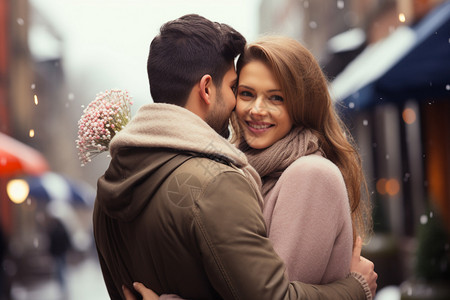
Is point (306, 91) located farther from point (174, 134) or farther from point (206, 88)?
point (174, 134)

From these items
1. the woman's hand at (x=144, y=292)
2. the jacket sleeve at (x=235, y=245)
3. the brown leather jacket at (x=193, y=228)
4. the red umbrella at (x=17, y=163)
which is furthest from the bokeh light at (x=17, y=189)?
the jacket sleeve at (x=235, y=245)

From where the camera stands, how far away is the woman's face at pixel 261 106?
2.47m

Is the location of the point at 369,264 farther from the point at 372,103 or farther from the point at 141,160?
the point at 372,103

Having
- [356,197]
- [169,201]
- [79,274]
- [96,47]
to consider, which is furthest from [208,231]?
[96,47]

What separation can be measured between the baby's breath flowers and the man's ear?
0.50 m

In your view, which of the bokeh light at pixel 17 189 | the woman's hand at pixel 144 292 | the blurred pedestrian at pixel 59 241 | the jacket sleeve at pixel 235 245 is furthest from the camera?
the bokeh light at pixel 17 189

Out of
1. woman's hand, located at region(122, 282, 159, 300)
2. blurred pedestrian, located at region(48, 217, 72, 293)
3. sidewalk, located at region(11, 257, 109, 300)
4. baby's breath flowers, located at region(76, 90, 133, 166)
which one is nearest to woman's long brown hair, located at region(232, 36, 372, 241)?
baby's breath flowers, located at region(76, 90, 133, 166)

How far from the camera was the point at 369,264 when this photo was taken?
2.39 m

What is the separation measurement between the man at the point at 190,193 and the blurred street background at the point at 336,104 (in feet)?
1.28

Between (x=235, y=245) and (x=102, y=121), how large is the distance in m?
0.90

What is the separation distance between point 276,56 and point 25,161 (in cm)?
790

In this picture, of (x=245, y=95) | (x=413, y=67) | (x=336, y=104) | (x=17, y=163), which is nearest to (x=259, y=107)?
(x=245, y=95)

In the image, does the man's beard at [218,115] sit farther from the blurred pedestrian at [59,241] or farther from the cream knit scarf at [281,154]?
the blurred pedestrian at [59,241]

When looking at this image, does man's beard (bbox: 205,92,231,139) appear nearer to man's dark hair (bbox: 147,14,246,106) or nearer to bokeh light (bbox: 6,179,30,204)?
man's dark hair (bbox: 147,14,246,106)
